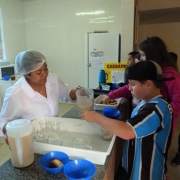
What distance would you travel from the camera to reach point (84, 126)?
3.62ft

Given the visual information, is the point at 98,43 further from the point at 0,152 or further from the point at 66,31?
the point at 0,152

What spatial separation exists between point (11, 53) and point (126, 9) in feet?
8.70

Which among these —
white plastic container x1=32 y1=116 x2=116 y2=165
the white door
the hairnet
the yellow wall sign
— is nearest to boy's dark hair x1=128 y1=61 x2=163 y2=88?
white plastic container x1=32 y1=116 x2=116 y2=165

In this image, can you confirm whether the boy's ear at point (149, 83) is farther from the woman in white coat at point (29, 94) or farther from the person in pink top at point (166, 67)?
the woman in white coat at point (29, 94)

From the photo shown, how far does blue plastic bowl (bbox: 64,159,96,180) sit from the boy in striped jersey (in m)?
0.18

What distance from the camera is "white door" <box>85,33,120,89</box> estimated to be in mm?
3037

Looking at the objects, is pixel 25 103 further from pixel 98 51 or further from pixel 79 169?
pixel 98 51

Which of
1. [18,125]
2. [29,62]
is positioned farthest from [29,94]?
[18,125]

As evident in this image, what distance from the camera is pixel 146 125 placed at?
79 centimetres

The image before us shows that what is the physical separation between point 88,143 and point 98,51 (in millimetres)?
2391

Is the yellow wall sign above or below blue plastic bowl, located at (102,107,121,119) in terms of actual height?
above

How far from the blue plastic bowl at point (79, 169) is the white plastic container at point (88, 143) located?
6cm


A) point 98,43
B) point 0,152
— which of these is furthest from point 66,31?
point 0,152

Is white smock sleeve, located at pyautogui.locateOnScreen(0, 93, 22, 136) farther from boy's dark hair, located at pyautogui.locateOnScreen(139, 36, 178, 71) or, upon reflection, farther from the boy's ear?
boy's dark hair, located at pyautogui.locateOnScreen(139, 36, 178, 71)
